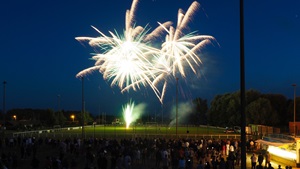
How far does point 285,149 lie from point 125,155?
1339cm

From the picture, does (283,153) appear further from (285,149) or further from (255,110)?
(255,110)

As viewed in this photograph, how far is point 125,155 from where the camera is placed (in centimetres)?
2492

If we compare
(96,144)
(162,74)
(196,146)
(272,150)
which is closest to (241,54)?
(196,146)

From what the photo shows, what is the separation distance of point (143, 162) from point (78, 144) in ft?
21.1

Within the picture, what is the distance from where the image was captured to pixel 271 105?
94125 millimetres

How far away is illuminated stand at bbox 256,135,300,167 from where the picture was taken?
93.9 ft

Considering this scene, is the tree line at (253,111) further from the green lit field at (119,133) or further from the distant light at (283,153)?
the distant light at (283,153)

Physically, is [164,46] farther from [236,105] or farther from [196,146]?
[236,105]

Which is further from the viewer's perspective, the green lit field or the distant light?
the green lit field

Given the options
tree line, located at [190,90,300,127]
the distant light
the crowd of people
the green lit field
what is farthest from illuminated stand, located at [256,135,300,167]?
tree line, located at [190,90,300,127]

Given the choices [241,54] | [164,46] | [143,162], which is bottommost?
[143,162]

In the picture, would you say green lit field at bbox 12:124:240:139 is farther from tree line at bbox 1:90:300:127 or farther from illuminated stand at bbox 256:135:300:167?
tree line at bbox 1:90:300:127

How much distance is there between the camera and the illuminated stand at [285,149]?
93.9 ft

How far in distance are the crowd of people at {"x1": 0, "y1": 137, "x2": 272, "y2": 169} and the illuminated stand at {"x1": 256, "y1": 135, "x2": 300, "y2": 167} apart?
2940 millimetres
